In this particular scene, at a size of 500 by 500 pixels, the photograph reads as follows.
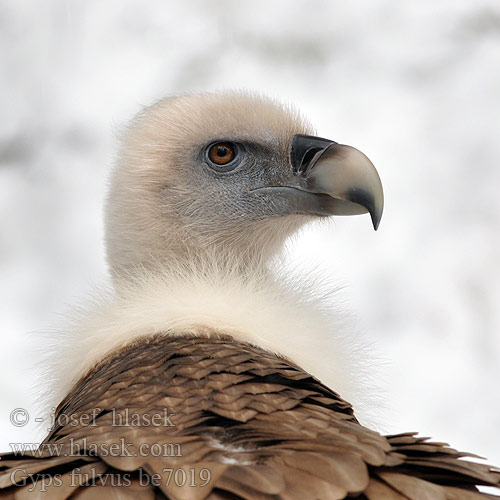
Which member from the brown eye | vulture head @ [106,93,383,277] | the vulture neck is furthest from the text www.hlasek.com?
the brown eye

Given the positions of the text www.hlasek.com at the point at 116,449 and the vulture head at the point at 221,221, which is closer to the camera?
the text www.hlasek.com at the point at 116,449

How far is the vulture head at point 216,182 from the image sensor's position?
1.64 metres

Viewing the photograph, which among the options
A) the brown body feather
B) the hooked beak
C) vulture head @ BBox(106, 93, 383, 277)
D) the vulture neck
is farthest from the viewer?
vulture head @ BBox(106, 93, 383, 277)

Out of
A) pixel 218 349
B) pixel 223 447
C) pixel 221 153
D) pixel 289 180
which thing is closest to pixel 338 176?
pixel 289 180

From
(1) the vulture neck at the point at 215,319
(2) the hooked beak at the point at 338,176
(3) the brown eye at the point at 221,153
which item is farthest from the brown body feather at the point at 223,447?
(3) the brown eye at the point at 221,153

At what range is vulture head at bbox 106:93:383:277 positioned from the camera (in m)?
1.64

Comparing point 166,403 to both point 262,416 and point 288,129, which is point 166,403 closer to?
point 262,416

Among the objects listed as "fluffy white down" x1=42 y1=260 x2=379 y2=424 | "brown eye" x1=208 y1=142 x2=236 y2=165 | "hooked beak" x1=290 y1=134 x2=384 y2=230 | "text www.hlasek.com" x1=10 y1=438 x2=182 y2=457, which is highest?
"brown eye" x1=208 y1=142 x2=236 y2=165

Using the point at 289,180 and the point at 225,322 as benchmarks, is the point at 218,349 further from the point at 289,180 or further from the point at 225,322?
the point at 289,180

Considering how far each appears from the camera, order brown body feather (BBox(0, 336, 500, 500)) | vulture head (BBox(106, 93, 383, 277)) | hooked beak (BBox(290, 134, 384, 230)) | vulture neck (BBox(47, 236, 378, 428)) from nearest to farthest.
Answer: brown body feather (BBox(0, 336, 500, 500)), vulture neck (BBox(47, 236, 378, 428)), hooked beak (BBox(290, 134, 384, 230)), vulture head (BBox(106, 93, 383, 277))

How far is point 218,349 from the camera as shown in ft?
3.91

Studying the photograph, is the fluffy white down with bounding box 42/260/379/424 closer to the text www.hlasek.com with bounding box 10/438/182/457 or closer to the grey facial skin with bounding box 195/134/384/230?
the grey facial skin with bounding box 195/134/384/230

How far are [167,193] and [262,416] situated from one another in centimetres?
79

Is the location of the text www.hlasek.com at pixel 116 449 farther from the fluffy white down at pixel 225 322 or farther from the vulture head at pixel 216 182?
the vulture head at pixel 216 182
